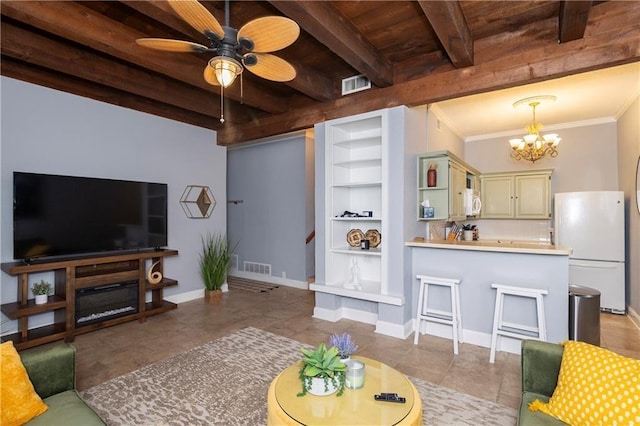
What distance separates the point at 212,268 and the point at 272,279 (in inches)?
62.1

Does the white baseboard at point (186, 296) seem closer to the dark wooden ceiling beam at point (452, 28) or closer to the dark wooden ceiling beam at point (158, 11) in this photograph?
the dark wooden ceiling beam at point (158, 11)

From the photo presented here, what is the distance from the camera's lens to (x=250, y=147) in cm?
652

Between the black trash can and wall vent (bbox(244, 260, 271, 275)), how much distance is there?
4.70 m

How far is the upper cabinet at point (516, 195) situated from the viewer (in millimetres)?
5180

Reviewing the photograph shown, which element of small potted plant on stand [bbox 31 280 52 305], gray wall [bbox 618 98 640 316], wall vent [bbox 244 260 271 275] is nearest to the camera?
small potted plant on stand [bbox 31 280 52 305]

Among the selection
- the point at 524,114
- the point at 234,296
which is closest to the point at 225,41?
the point at 234,296

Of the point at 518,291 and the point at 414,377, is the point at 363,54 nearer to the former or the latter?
the point at 518,291

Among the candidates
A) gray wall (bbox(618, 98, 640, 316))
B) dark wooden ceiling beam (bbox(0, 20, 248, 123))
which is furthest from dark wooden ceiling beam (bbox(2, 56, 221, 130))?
gray wall (bbox(618, 98, 640, 316))

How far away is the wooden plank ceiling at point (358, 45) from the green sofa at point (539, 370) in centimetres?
219

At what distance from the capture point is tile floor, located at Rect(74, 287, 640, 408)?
2584mm

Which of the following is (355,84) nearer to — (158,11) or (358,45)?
(358,45)

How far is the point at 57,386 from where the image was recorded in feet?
5.73

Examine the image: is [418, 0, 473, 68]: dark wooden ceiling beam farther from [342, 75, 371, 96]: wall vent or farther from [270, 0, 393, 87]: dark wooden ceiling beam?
[342, 75, 371, 96]: wall vent

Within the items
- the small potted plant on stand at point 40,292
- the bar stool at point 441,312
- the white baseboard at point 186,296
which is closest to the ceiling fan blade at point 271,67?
the bar stool at point 441,312
